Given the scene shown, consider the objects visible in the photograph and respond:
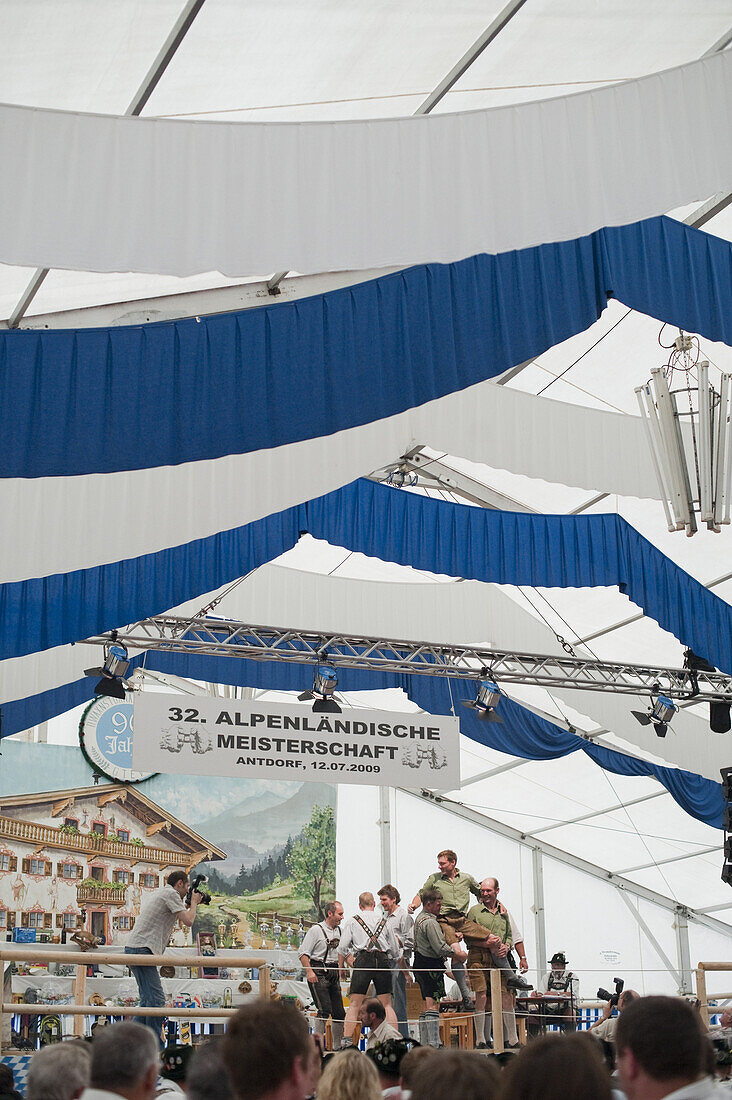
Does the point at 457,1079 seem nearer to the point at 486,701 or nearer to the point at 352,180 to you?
the point at 352,180

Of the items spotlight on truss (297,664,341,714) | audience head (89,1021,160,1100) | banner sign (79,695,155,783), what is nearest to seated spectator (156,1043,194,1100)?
audience head (89,1021,160,1100)

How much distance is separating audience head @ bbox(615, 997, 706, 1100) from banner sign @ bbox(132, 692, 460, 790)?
27.1ft

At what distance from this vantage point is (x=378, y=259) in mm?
4223

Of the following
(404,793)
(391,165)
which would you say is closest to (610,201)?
(391,165)

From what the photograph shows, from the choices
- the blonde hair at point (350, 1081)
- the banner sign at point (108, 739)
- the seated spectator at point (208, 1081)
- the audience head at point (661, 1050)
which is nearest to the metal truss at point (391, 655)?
the banner sign at point (108, 739)

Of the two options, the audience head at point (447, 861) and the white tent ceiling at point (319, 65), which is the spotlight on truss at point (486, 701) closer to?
the audience head at point (447, 861)

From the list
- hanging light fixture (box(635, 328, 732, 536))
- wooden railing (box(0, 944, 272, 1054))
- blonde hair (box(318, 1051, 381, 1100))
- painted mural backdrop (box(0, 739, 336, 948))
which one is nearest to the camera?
blonde hair (box(318, 1051, 381, 1100))

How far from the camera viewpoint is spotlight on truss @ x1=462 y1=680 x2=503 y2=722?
12.3 m

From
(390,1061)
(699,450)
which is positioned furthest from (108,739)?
(390,1061)

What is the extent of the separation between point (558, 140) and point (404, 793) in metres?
16.5

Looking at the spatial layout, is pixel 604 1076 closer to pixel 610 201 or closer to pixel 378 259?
pixel 378 259

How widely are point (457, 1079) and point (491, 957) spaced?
29.0ft

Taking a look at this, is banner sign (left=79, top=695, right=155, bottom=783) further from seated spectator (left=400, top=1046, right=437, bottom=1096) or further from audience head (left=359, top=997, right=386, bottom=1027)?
seated spectator (left=400, top=1046, right=437, bottom=1096)

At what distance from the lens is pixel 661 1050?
6.78 feet
